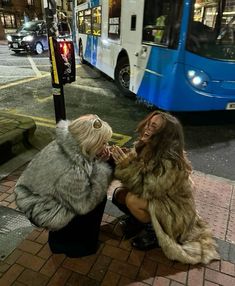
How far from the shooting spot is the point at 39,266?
2.27m

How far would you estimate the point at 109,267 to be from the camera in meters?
2.29

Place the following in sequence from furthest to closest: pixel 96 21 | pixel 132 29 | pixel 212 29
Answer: pixel 96 21, pixel 132 29, pixel 212 29

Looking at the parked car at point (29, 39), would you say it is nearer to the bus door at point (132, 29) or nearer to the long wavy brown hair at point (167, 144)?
the bus door at point (132, 29)

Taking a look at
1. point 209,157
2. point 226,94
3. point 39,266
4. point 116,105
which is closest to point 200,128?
point 226,94

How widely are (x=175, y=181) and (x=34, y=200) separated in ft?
3.29

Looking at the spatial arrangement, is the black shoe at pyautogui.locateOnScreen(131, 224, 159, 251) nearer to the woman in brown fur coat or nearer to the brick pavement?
the brick pavement

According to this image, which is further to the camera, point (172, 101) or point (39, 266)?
point (172, 101)

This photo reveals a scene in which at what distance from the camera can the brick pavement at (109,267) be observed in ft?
7.16

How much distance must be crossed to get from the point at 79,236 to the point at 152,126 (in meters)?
1.01

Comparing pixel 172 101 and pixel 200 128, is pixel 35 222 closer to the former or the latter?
pixel 172 101

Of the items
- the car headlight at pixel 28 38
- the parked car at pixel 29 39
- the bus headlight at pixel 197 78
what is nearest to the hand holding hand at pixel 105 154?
the bus headlight at pixel 197 78

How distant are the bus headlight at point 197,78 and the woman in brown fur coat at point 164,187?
275 centimetres

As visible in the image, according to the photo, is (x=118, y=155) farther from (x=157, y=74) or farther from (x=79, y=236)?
(x=157, y=74)

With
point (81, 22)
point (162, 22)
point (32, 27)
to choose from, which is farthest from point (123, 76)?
point (32, 27)
